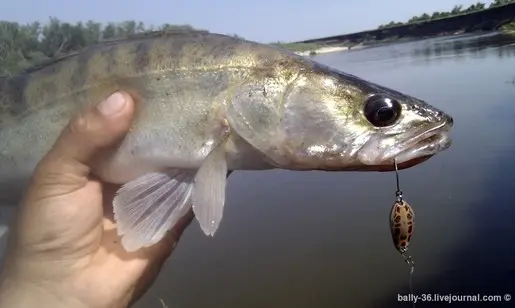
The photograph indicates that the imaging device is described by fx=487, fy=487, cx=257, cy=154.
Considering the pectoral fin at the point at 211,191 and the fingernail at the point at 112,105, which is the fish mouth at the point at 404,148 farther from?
the fingernail at the point at 112,105

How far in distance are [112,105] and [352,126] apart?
1404mm

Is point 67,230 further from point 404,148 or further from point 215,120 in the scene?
point 404,148

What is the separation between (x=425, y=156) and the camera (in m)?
2.77

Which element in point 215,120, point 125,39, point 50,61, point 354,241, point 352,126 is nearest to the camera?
point 352,126

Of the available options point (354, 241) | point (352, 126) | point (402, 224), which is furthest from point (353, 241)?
point (352, 126)

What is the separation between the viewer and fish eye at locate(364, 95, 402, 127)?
2.81m

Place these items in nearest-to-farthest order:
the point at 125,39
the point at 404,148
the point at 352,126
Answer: the point at 404,148
the point at 352,126
the point at 125,39

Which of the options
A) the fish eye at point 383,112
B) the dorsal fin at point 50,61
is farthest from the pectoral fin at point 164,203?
the dorsal fin at point 50,61

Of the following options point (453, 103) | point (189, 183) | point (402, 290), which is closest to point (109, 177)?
point (189, 183)

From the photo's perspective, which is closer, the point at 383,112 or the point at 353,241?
the point at 383,112

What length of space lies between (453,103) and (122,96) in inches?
615

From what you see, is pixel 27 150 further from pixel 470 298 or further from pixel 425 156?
pixel 470 298

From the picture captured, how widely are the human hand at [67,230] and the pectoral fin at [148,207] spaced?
23cm

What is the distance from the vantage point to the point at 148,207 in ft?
9.64
